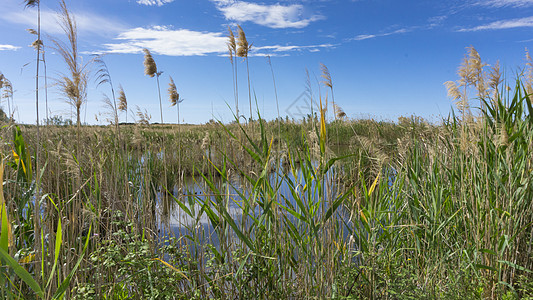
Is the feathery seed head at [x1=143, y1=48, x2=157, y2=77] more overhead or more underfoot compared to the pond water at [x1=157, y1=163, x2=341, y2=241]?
more overhead

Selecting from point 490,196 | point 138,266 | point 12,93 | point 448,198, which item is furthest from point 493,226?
point 12,93

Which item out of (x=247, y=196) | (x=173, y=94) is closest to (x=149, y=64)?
(x=173, y=94)

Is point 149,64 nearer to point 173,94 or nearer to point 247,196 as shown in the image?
point 173,94

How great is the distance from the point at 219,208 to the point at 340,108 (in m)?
1.85

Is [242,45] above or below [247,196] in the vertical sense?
above

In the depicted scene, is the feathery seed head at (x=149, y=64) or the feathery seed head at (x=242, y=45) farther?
the feathery seed head at (x=149, y=64)

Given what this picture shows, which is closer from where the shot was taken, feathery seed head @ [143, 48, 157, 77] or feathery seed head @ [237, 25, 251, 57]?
feathery seed head @ [237, 25, 251, 57]

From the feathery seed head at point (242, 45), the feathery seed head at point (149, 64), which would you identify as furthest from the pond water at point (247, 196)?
the feathery seed head at point (149, 64)

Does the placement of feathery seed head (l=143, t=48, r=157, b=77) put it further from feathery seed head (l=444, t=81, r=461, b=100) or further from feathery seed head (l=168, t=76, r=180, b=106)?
feathery seed head (l=444, t=81, r=461, b=100)

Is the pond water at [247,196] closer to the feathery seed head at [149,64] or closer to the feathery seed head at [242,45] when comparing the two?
the feathery seed head at [242,45]

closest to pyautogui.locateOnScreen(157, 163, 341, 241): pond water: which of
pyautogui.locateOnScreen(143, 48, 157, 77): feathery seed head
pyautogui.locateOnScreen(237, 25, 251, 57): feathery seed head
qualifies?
pyautogui.locateOnScreen(237, 25, 251, 57): feathery seed head

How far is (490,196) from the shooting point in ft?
7.64

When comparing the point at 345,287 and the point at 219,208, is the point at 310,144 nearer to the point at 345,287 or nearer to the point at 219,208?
the point at 219,208

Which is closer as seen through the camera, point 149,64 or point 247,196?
point 247,196
